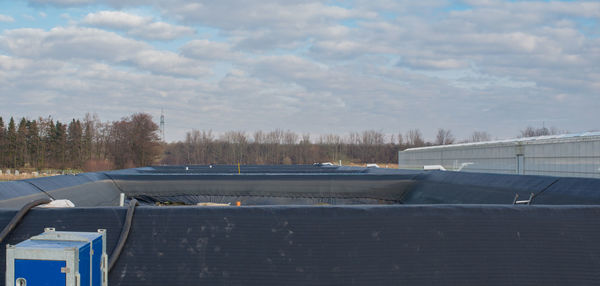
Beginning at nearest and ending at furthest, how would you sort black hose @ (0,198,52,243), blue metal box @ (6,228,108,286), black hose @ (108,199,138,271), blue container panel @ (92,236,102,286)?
blue metal box @ (6,228,108,286), blue container panel @ (92,236,102,286), black hose @ (108,199,138,271), black hose @ (0,198,52,243)

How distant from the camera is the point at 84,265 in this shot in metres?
2.13

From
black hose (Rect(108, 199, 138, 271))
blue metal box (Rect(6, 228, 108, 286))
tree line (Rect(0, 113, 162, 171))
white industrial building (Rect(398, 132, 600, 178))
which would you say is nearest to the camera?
blue metal box (Rect(6, 228, 108, 286))

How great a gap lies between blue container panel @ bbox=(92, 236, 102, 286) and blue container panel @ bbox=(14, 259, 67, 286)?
0.22 meters

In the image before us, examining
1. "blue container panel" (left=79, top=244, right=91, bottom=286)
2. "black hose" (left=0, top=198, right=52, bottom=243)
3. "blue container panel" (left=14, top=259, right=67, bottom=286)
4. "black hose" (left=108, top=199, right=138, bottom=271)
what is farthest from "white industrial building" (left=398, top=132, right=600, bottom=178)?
"blue container panel" (left=14, top=259, right=67, bottom=286)

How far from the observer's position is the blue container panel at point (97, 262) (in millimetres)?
2261

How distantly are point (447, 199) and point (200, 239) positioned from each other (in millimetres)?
7354

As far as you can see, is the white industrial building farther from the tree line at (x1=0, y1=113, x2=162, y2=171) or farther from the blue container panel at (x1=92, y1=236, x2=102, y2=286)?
the tree line at (x1=0, y1=113, x2=162, y2=171)

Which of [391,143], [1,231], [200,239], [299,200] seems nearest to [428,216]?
[200,239]

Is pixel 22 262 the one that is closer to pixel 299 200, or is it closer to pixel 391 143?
pixel 299 200

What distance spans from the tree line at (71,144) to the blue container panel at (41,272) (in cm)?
4766

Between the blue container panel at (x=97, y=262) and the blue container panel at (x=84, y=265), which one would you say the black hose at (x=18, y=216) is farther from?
the blue container panel at (x=84, y=265)

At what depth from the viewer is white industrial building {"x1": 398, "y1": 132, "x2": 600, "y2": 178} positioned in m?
16.4

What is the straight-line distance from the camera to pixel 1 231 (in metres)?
3.44

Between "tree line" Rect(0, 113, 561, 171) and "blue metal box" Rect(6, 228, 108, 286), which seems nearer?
"blue metal box" Rect(6, 228, 108, 286)
